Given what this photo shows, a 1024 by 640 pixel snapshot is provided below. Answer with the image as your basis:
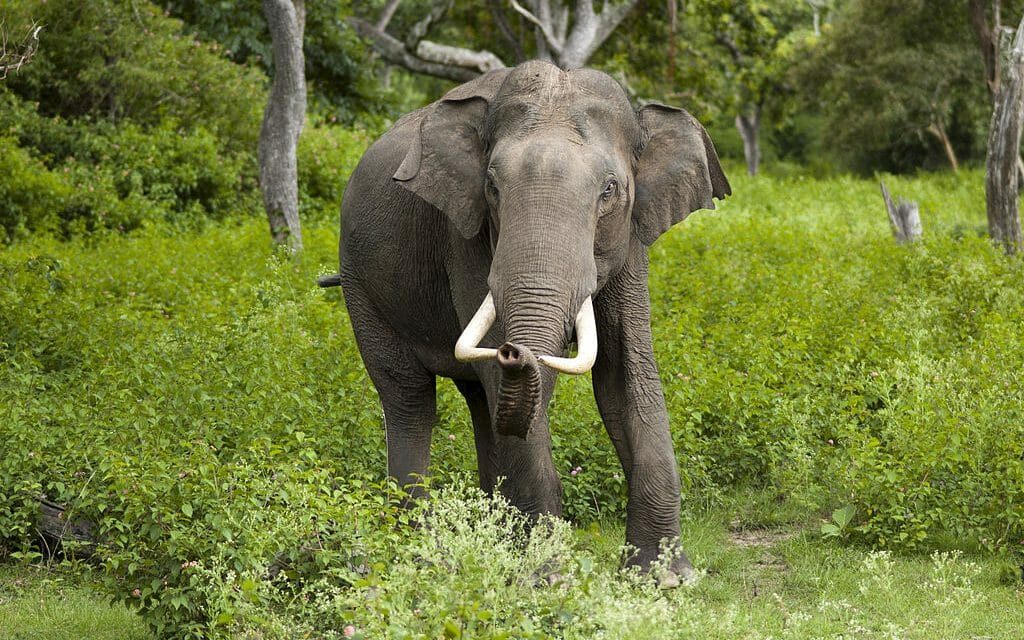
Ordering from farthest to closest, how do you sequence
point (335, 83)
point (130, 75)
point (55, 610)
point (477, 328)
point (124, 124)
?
point (335, 83) < point (124, 124) < point (130, 75) < point (55, 610) < point (477, 328)

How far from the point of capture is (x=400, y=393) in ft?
23.8

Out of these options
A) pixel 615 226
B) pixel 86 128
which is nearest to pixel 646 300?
pixel 615 226

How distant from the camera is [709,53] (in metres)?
28.8

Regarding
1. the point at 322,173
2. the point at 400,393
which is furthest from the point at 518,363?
the point at 322,173

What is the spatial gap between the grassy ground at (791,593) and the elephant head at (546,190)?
0.79m

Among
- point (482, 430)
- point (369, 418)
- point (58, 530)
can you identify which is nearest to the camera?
point (58, 530)

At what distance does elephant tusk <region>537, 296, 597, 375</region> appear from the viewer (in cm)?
502

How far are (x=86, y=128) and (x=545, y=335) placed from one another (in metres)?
14.2

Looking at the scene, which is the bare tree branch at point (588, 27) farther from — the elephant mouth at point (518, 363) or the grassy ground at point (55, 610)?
the elephant mouth at point (518, 363)

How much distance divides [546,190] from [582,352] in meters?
0.63

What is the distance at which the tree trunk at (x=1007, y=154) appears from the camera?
13681mm

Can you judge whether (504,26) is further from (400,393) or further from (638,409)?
(638,409)

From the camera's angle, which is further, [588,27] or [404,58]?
[404,58]

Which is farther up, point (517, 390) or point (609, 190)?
point (609, 190)
